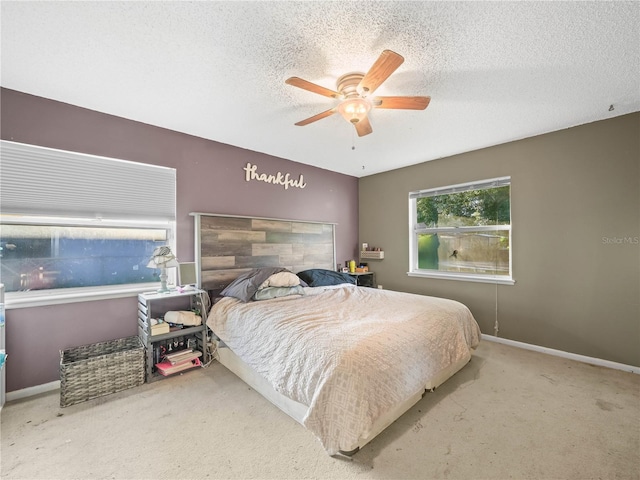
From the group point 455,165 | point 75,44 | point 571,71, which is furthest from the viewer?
point 455,165

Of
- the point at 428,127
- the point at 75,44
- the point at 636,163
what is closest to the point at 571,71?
the point at 428,127

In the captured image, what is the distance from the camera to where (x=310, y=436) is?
5.93 ft

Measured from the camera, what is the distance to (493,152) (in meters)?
3.54

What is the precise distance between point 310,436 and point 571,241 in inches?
128

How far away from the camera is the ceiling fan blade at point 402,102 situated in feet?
6.26

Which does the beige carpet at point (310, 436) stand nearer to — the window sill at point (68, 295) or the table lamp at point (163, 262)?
the window sill at point (68, 295)

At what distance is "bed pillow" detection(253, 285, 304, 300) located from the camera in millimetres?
2890

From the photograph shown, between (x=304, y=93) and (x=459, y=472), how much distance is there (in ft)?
8.98

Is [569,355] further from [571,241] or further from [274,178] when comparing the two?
[274,178]

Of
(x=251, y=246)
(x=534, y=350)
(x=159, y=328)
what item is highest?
(x=251, y=246)

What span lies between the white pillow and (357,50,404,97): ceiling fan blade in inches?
78.9

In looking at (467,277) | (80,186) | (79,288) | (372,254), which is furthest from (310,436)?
(372,254)

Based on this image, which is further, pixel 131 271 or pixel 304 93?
pixel 131 271

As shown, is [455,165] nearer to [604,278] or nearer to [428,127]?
[428,127]
